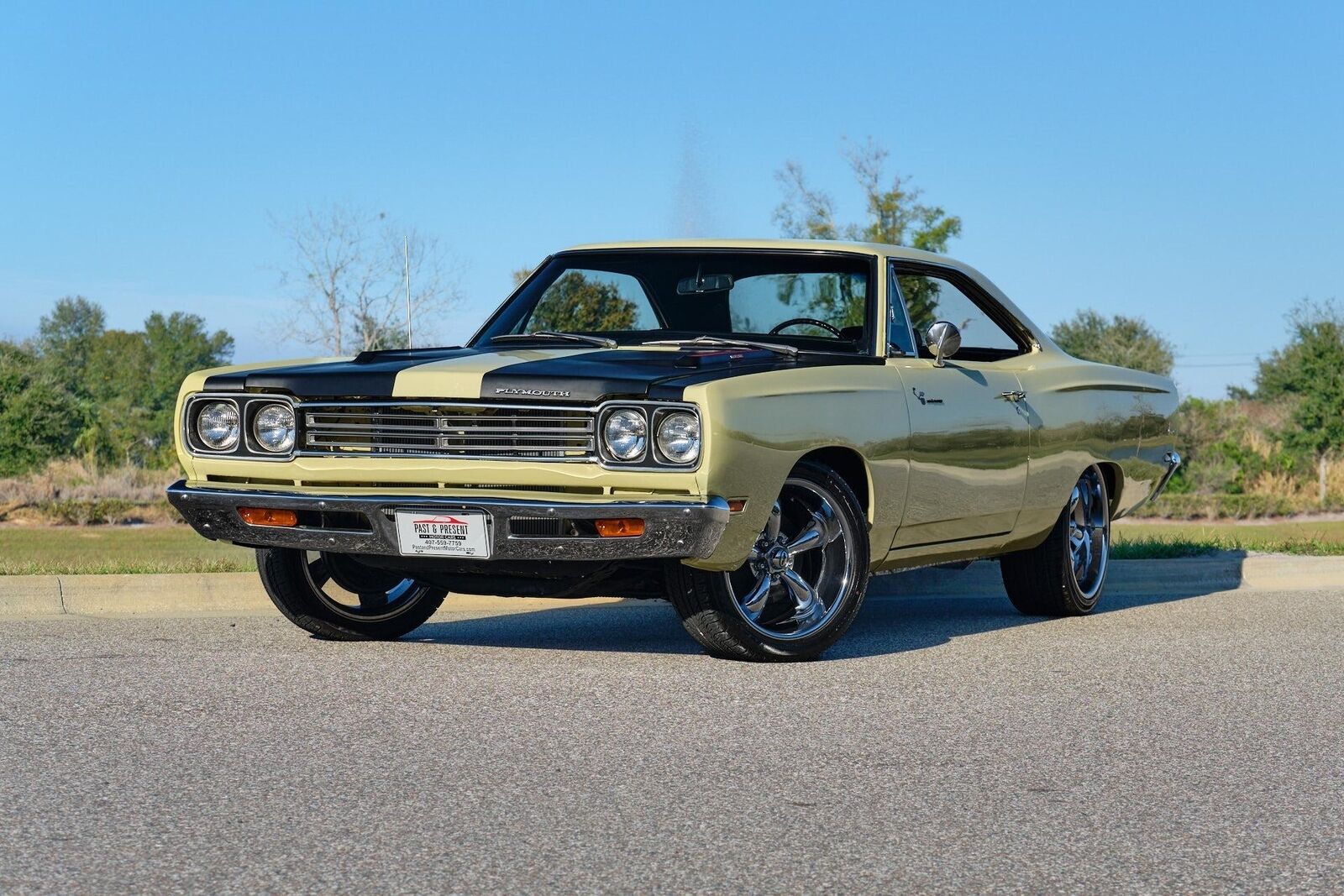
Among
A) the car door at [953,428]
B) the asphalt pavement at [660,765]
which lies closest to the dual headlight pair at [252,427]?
the asphalt pavement at [660,765]

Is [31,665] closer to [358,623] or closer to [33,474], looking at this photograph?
[358,623]

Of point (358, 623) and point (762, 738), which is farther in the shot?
point (358, 623)

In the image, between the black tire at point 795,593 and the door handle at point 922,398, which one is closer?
the black tire at point 795,593

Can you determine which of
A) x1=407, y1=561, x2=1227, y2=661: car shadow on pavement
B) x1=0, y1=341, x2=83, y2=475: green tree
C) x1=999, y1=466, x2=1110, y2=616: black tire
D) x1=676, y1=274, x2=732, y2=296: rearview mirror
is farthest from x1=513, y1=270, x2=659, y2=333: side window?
x1=0, y1=341, x2=83, y2=475: green tree

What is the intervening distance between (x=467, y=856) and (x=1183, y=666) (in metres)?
4.15

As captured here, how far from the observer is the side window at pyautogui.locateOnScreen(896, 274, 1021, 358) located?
340 inches

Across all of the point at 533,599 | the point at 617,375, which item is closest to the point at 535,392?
the point at 617,375

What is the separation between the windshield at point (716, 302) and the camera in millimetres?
7793

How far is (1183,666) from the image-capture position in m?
7.21

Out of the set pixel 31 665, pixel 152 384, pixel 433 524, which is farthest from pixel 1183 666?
pixel 152 384

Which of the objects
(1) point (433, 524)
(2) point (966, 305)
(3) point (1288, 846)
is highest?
(2) point (966, 305)

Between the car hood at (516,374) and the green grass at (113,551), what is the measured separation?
350 centimetres

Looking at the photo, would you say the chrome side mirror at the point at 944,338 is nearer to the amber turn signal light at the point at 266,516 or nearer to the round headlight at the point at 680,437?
the round headlight at the point at 680,437

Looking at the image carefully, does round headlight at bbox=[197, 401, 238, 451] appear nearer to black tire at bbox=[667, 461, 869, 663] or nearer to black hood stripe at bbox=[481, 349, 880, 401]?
black hood stripe at bbox=[481, 349, 880, 401]
